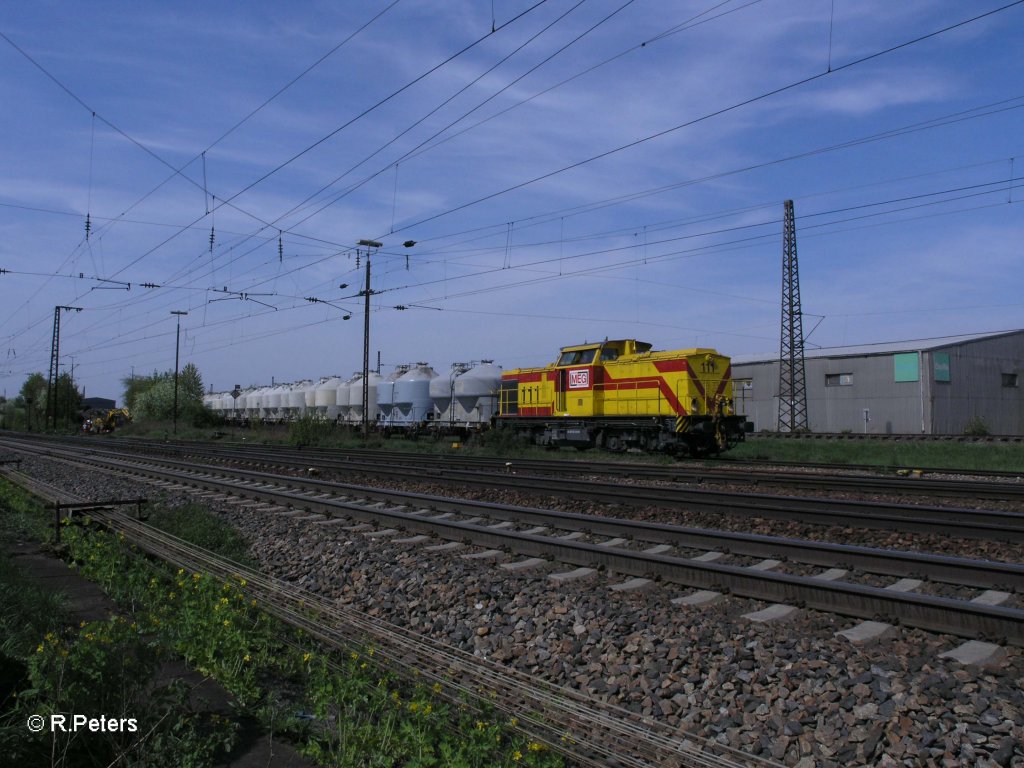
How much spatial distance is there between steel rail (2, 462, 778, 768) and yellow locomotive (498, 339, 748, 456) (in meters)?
17.1

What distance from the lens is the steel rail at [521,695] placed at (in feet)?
12.0

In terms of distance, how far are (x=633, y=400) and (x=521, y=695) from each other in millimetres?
19930

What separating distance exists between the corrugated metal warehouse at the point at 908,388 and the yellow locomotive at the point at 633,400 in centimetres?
1754

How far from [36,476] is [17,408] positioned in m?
96.0

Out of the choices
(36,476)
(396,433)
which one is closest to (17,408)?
(396,433)

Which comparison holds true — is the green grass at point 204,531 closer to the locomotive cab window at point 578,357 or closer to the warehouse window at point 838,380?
the locomotive cab window at point 578,357

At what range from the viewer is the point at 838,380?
4291cm

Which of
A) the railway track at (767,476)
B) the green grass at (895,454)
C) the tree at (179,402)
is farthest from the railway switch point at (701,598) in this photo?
the tree at (179,402)

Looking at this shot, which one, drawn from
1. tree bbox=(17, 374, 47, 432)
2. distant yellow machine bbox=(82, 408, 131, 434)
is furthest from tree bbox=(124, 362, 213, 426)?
tree bbox=(17, 374, 47, 432)

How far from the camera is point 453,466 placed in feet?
65.1

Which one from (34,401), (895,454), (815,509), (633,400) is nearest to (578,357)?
(633,400)

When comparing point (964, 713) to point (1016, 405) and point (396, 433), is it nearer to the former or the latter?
point (396, 433)

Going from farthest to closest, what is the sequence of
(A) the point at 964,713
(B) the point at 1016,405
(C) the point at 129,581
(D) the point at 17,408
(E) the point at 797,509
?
1. (D) the point at 17,408
2. (B) the point at 1016,405
3. (E) the point at 797,509
4. (C) the point at 129,581
5. (A) the point at 964,713

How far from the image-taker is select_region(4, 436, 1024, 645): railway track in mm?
5504
